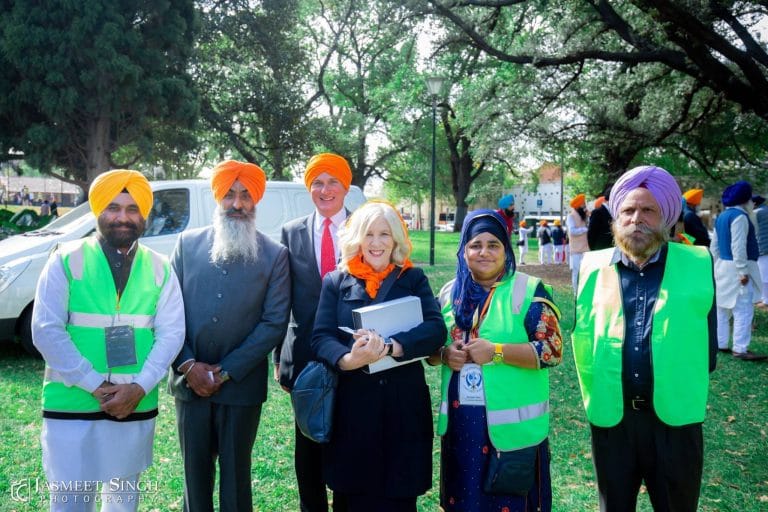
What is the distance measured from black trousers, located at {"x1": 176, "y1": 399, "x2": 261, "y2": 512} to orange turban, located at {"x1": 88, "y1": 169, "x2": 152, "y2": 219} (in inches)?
44.6

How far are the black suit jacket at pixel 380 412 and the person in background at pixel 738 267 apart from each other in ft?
20.9

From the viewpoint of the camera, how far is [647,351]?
2623mm

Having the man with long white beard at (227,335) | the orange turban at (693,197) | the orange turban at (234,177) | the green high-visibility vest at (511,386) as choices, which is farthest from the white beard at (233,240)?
the orange turban at (693,197)

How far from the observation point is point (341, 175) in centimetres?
374

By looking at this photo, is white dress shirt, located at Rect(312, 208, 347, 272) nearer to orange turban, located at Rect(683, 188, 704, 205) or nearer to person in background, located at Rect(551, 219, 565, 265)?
orange turban, located at Rect(683, 188, 704, 205)

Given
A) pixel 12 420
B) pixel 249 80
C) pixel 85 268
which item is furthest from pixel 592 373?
pixel 249 80

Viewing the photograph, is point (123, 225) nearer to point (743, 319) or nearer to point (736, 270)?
point (736, 270)

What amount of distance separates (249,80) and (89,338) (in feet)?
67.7

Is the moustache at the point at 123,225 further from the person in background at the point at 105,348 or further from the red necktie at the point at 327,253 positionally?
the red necktie at the point at 327,253

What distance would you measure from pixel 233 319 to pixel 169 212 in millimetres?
5522

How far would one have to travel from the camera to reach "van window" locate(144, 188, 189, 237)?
802 cm

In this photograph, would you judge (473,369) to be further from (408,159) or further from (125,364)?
(408,159)

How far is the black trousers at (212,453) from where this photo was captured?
309cm

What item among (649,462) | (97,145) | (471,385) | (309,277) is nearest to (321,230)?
(309,277)
